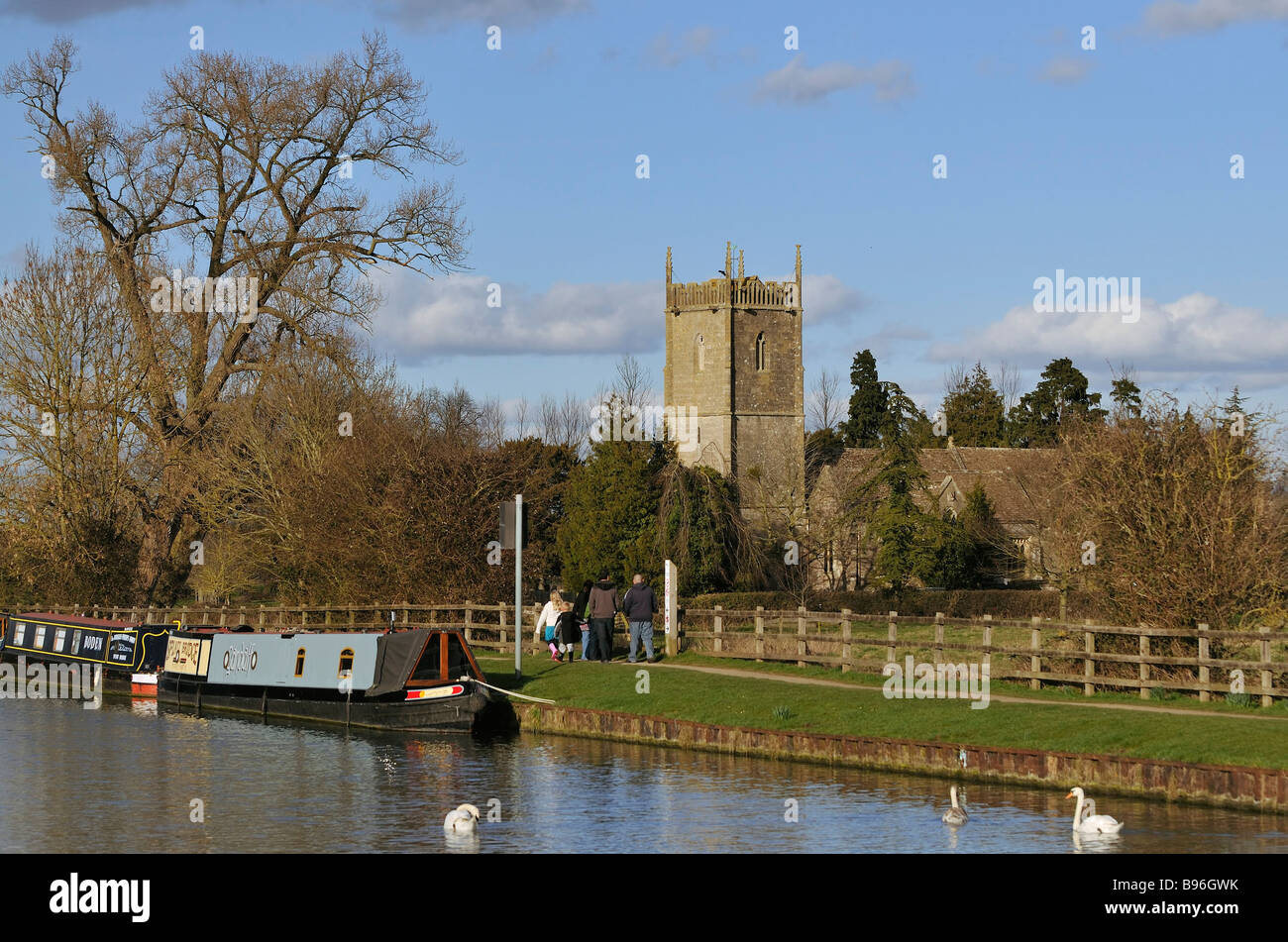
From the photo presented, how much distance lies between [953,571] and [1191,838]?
55.4 metres

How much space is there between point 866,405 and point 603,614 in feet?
224

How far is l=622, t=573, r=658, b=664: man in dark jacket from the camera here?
30703 mm

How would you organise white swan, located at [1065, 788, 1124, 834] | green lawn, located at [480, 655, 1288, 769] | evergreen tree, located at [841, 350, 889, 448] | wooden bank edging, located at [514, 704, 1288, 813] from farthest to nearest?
evergreen tree, located at [841, 350, 889, 448] < green lawn, located at [480, 655, 1288, 769] < wooden bank edging, located at [514, 704, 1288, 813] < white swan, located at [1065, 788, 1124, 834]

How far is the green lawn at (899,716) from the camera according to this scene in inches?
754

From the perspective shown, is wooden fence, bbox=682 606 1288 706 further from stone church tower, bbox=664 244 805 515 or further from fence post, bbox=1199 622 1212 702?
stone church tower, bbox=664 244 805 515

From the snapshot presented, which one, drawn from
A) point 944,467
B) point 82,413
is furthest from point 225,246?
point 944,467

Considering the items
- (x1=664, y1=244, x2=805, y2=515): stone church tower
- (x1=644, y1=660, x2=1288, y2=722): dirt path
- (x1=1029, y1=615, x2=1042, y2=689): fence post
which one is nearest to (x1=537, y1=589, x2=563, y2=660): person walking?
(x1=644, y1=660, x2=1288, y2=722): dirt path

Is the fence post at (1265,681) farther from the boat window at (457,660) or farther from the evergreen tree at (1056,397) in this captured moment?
the evergreen tree at (1056,397)

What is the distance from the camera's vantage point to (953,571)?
232 feet

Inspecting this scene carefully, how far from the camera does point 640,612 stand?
101 ft

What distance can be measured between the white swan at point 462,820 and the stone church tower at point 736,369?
69.9 meters

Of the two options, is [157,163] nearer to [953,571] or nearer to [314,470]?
[314,470]

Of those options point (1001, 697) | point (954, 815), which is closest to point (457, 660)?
point (1001, 697)

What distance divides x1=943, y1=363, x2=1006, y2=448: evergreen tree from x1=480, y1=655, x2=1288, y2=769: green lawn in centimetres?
8167
